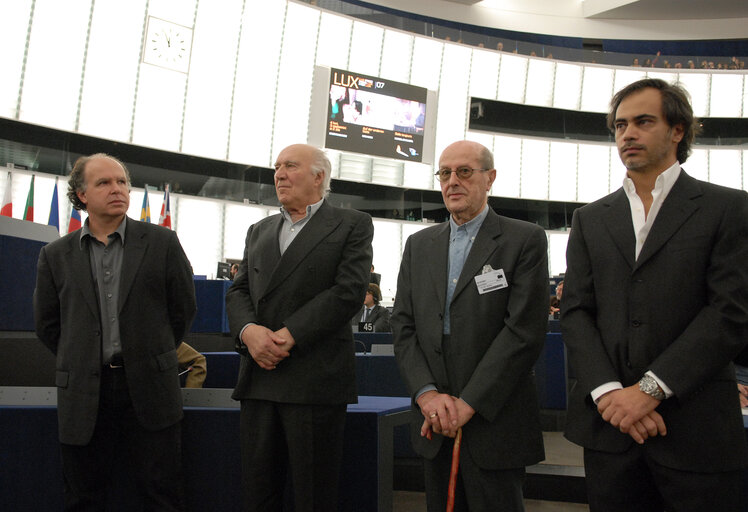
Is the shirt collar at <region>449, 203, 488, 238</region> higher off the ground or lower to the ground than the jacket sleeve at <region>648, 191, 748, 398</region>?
higher

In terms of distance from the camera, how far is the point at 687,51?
57.4ft

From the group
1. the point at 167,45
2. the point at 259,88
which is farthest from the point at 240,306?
the point at 259,88

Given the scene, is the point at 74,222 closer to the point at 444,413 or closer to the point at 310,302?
the point at 310,302

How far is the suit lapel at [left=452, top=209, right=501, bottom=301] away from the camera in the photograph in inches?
77.4

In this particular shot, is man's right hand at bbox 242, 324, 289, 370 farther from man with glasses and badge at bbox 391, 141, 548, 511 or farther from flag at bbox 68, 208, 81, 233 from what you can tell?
flag at bbox 68, 208, 81, 233

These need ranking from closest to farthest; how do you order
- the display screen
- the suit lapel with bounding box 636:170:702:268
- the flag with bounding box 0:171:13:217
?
the suit lapel with bounding box 636:170:702:268 < the flag with bounding box 0:171:13:217 < the display screen

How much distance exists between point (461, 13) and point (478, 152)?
15400 millimetres

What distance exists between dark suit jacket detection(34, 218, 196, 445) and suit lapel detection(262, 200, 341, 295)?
0.40 meters

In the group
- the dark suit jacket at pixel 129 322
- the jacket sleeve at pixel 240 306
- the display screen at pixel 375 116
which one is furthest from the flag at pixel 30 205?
the jacket sleeve at pixel 240 306

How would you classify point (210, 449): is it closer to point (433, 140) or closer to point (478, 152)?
point (478, 152)

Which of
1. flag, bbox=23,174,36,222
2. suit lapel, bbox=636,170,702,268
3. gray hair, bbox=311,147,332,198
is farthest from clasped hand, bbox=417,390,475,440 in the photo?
flag, bbox=23,174,36,222

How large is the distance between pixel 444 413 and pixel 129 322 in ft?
3.69

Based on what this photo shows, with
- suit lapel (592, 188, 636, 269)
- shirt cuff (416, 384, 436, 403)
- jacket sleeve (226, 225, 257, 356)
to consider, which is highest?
suit lapel (592, 188, 636, 269)

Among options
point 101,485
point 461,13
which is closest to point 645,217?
point 101,485
